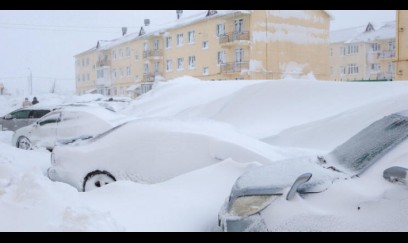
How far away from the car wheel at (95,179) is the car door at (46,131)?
5483 mm

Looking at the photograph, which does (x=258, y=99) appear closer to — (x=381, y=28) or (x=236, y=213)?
(x=236, y=213)

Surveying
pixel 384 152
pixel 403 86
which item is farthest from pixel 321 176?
pixel 403 86

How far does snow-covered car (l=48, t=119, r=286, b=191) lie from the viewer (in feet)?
19.2

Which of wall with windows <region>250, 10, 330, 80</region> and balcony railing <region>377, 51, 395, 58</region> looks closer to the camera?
wall with windows <region>250, 10, 330, 80</region>

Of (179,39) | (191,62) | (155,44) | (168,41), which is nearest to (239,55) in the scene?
(191,62)

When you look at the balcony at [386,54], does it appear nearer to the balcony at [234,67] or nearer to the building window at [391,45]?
the building window at [391,45]

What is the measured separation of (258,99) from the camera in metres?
12.7

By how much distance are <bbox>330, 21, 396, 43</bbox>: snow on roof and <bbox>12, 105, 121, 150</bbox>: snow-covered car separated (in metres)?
48.2

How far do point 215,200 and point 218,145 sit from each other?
1725 mm

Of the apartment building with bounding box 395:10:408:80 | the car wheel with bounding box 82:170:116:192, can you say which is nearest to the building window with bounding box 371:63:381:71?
the apartment building with bounding box 395:10:408:80

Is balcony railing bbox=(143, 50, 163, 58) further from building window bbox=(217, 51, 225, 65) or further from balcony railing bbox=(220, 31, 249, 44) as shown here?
balcony railing bbox=(220, 31, 249, 44)

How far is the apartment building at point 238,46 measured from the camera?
34562mm

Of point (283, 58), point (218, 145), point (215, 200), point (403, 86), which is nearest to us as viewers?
point (215, 200)

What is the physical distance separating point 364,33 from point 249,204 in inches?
2241
